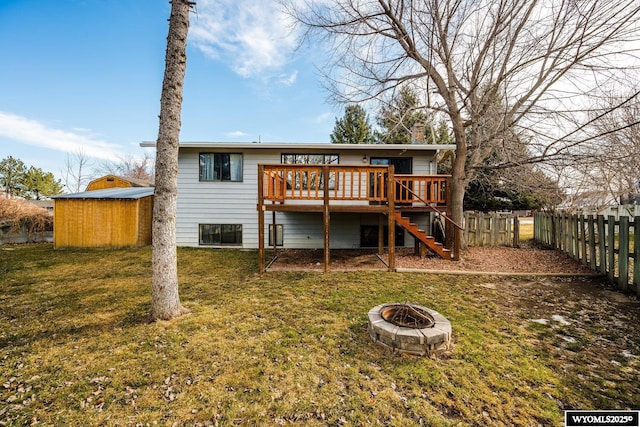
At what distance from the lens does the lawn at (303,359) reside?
2408mm

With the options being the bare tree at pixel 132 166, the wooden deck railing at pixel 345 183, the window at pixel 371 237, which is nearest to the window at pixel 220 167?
the wooden deck railing at pixel 345 183

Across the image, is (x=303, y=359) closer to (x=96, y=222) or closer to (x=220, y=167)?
(x=220, y=167)

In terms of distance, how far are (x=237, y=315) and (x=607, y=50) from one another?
10.4m

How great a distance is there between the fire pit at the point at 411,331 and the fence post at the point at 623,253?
4404 mm

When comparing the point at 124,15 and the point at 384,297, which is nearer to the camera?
the point at 384,297

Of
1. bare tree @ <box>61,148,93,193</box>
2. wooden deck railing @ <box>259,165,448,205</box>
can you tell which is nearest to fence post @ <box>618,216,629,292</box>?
wooden deck railing @ <box>259,165,448,205</box>

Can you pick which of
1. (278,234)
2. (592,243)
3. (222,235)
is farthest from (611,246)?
(222,235)

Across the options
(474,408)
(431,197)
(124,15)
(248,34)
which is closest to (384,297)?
(474,408)

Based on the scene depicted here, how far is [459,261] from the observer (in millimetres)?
7621

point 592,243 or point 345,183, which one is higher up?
point 345,183

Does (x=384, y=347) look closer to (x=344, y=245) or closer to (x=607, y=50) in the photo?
(x=344, y=245)

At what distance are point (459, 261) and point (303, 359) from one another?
244 inches

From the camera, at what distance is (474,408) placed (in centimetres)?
246

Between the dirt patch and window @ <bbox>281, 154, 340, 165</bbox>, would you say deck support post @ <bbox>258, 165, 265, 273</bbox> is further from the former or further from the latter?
window @ <bbox>281, 154, 340, 165</bbox>
